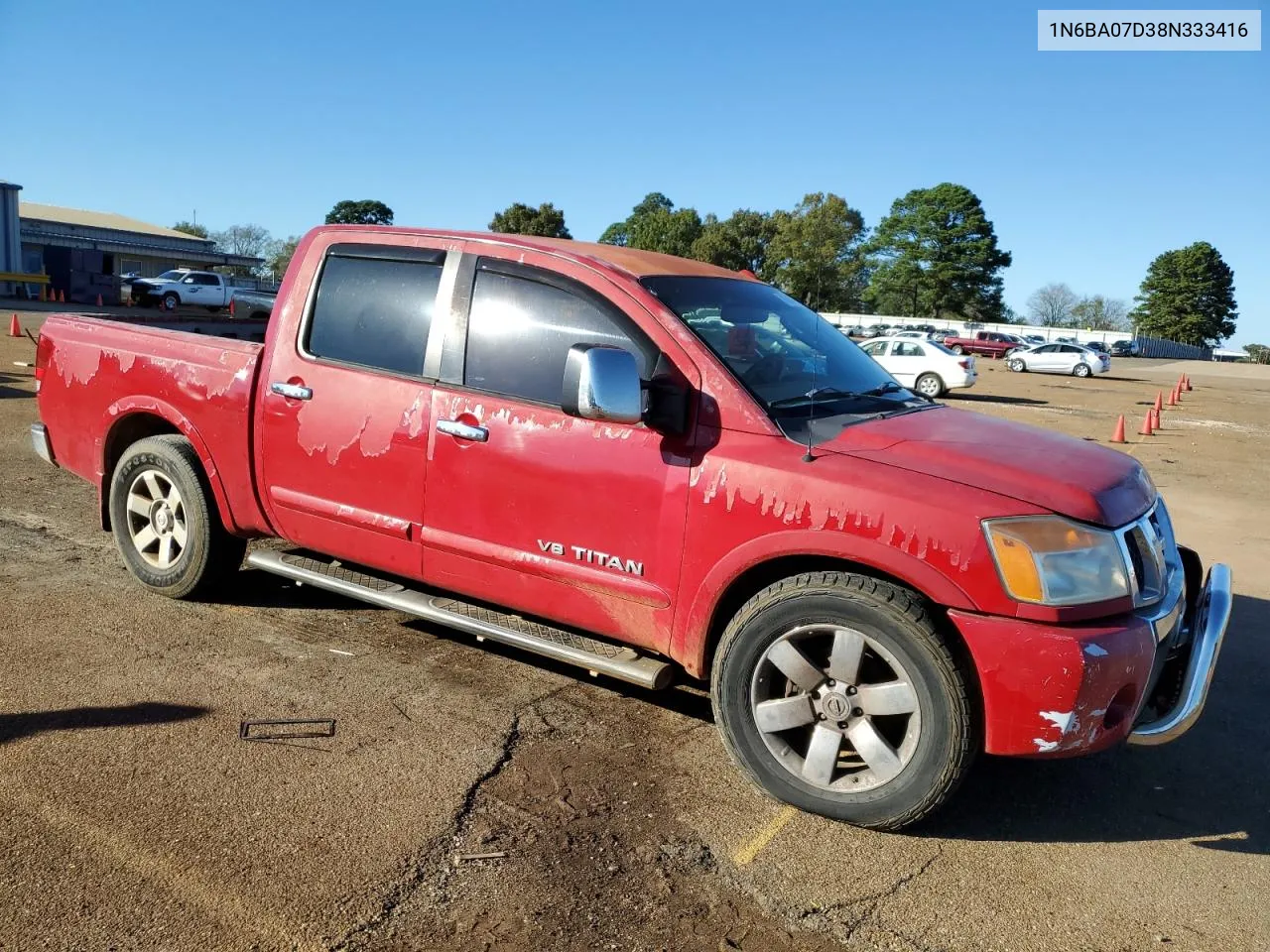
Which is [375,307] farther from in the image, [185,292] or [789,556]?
[185,292]

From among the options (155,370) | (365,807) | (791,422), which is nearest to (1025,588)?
(791,422)

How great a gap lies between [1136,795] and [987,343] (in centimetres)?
6023

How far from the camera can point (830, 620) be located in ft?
10.6

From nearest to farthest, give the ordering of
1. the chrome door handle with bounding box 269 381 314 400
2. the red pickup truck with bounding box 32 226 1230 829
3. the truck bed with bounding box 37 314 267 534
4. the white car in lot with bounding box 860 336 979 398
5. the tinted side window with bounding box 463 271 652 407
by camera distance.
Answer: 1. the red pickup truck with bounding box 32 226 1230 829
2. the tinted side window with bounding box 463 271 652 407
3. the chrome door handle with bounding box 269 381 314 400
4. the truck bed with bounding box 37 314 267 534
5. the white car in lot with bounding box 860 336 979 398

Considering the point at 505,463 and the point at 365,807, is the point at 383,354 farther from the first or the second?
the point at 365,807

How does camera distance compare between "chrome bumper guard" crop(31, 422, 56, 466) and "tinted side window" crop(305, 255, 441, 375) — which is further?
"chrome bumper guard" crop(31, 422, 56, 466)

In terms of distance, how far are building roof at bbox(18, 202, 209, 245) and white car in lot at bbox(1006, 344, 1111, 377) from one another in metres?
51.8

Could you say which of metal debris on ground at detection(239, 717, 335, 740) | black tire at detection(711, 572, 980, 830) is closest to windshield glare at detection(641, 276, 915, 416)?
black tire at detection(711, 572, 980, 830)

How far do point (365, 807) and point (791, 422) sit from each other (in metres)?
1.93

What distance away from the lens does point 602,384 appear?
3.41 m

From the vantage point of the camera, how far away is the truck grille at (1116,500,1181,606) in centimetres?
315

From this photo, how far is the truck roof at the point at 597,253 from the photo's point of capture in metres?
4.02

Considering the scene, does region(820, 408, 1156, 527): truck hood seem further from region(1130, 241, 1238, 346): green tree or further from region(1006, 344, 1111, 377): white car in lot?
region(1130, 241, 1238, 346): green tree

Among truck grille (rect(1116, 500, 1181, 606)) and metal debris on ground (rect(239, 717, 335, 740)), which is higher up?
truck grille (rect(1116, 500, 1181, 606))
